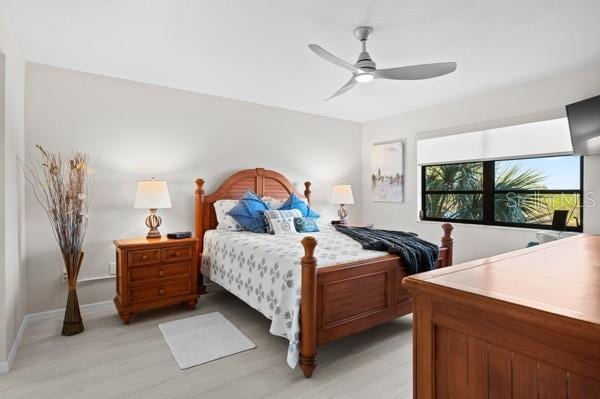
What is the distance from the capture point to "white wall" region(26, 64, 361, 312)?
3.10 meters

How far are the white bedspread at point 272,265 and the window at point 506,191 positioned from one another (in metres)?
2.02

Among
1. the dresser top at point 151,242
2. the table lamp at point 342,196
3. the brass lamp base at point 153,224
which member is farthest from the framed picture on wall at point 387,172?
the brass lamp base at point 153,224

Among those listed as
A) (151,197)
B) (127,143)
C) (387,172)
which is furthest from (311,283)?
(387,172)

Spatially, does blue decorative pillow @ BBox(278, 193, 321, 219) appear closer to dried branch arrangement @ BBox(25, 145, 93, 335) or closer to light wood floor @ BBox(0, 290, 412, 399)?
light wood floor @ BBox(0, 290, 412, 399)

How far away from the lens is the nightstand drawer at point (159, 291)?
3.03 metres

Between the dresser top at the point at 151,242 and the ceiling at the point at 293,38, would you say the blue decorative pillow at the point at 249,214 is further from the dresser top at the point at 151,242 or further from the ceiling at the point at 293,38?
the ceiling at the point at 293,38

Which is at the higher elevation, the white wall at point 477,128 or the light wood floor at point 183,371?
the white wall at point 477,128

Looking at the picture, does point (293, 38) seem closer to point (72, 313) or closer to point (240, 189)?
point (240, 189)

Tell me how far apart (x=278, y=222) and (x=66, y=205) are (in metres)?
2.00

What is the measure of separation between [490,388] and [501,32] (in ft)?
8.99

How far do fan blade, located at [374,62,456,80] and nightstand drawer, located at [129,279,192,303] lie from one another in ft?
8.98

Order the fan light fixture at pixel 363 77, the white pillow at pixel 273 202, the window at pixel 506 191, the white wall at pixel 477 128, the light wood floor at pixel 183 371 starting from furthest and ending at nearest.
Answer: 1. the white pillow at pixel 273 202
2. the window at pixel 506 191
3. the white wall at pixel 477 128
4. the fan light fixture at pixel 363 77
5. the light wood floor at pixel 183 371

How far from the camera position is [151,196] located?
325 centimetres

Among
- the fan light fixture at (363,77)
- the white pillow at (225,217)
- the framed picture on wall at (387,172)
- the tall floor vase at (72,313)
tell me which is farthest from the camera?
the framed picture on wall at (387,172)
